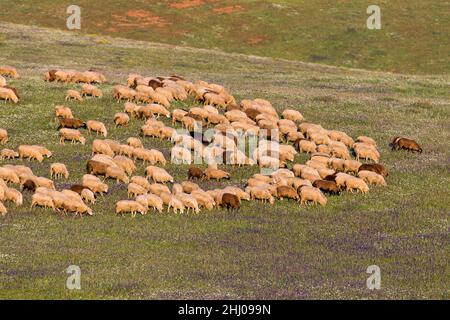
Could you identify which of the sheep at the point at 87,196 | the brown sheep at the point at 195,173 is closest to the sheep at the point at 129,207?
the sheep at the point at 87,196

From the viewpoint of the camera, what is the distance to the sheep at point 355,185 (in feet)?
111

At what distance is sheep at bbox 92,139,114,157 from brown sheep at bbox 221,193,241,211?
7880mm

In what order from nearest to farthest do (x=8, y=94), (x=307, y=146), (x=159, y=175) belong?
(x=159, y=175), (x=307, y=146), (x=8, y=94)

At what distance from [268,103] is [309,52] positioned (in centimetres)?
4743

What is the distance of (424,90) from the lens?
6041 centimetres

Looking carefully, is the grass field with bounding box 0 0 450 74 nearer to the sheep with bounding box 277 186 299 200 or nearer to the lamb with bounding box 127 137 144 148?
the lamb with bounding box 127 137 144 148

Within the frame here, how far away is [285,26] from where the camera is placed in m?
101

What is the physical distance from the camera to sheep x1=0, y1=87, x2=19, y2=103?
151ft

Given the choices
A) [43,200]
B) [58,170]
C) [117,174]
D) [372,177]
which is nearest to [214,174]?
[117,174]

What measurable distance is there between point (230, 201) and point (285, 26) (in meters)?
72.3

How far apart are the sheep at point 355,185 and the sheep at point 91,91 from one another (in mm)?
18897

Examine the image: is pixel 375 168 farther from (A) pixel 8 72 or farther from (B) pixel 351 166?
(A) pixel 8 72

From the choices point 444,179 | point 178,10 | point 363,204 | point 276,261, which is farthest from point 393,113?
point 178,10

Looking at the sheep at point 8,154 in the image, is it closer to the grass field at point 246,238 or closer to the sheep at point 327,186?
the grass field at point 246,238
